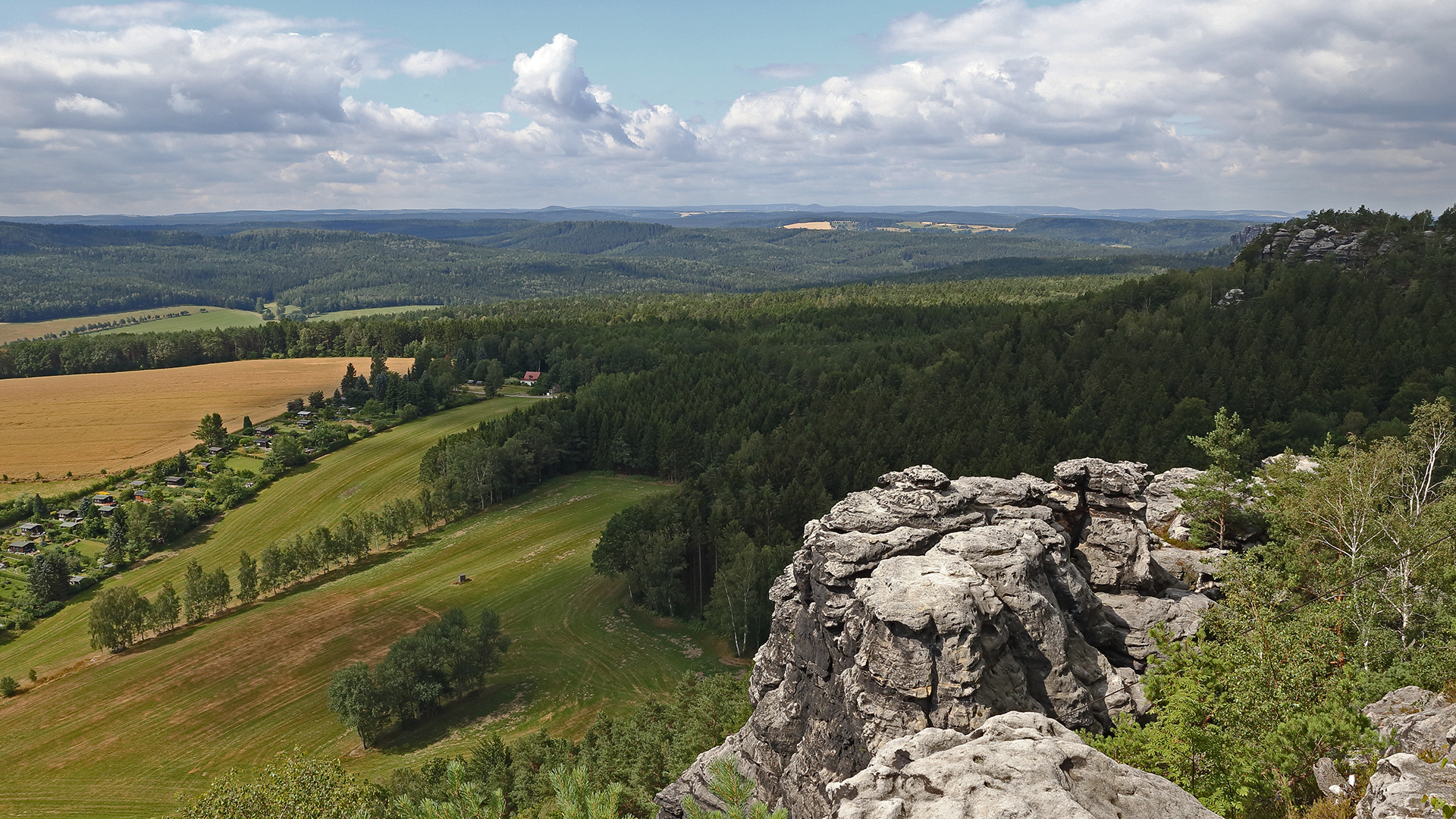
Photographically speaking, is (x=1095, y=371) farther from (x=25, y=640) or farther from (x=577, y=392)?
(x=25, y=640)

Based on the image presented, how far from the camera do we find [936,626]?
25000mm

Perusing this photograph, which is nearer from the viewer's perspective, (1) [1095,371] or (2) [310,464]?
(1) [1095,371]

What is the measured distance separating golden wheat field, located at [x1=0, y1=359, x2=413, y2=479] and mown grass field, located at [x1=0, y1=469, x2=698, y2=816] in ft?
244

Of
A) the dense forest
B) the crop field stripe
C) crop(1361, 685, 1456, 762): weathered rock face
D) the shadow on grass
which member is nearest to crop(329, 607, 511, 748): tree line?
the shadow on grass

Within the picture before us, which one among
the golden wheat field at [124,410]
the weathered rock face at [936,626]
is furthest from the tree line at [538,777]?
the golden wheat field at [124,410]

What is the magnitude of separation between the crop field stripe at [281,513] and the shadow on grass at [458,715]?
159ft

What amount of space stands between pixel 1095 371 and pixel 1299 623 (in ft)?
327

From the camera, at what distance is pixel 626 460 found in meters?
133

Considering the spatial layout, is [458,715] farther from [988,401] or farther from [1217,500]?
[988,401]

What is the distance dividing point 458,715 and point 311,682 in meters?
18.2

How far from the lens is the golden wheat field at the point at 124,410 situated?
450 feet

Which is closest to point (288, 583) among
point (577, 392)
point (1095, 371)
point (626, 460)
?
point (626, 460)

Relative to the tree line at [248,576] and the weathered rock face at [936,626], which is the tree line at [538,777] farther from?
the tree line at [248,576]

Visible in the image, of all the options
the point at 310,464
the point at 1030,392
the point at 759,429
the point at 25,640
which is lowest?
the point at 25,640
